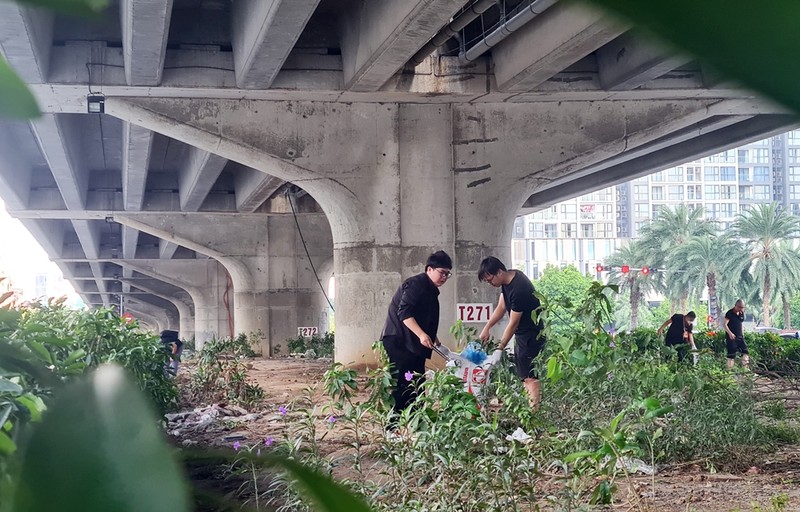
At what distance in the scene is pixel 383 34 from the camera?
1089 centimetres

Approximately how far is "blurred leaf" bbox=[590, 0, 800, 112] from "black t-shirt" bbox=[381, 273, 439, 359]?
8.16 m

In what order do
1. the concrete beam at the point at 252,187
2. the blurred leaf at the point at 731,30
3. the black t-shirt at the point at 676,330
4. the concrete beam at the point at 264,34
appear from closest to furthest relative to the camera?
1. the blurred leaf at the point at 731,30
2. the concrete beam at the point at 264,34
3. the black t-shirt at the point at 676,330
4. the concrete beam at the point at 252,187

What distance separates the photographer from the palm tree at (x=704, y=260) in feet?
195

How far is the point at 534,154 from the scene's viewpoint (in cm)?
1469

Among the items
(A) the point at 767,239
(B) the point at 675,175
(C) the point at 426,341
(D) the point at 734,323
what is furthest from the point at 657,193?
(C) the point at 426,341

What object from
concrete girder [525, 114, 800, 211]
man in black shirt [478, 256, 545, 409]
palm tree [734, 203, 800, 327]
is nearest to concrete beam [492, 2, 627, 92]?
man in black shirt [478, 256, 545, 409]

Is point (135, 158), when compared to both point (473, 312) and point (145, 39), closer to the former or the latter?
point (473, 312)

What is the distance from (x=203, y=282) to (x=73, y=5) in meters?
43.8

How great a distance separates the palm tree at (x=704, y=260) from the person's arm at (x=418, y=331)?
5212cm

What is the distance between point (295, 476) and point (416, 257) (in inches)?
559

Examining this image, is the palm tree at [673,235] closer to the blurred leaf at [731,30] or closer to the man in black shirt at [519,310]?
the man in black shirt at [519,310]

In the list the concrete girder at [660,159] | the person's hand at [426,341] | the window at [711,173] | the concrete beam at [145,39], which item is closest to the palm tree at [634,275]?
the window at [711,173]

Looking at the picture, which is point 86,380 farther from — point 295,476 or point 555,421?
point 555,421

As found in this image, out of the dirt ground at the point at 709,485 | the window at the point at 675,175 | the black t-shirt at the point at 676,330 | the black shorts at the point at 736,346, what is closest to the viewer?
the dirt ground at the point at 709,485
